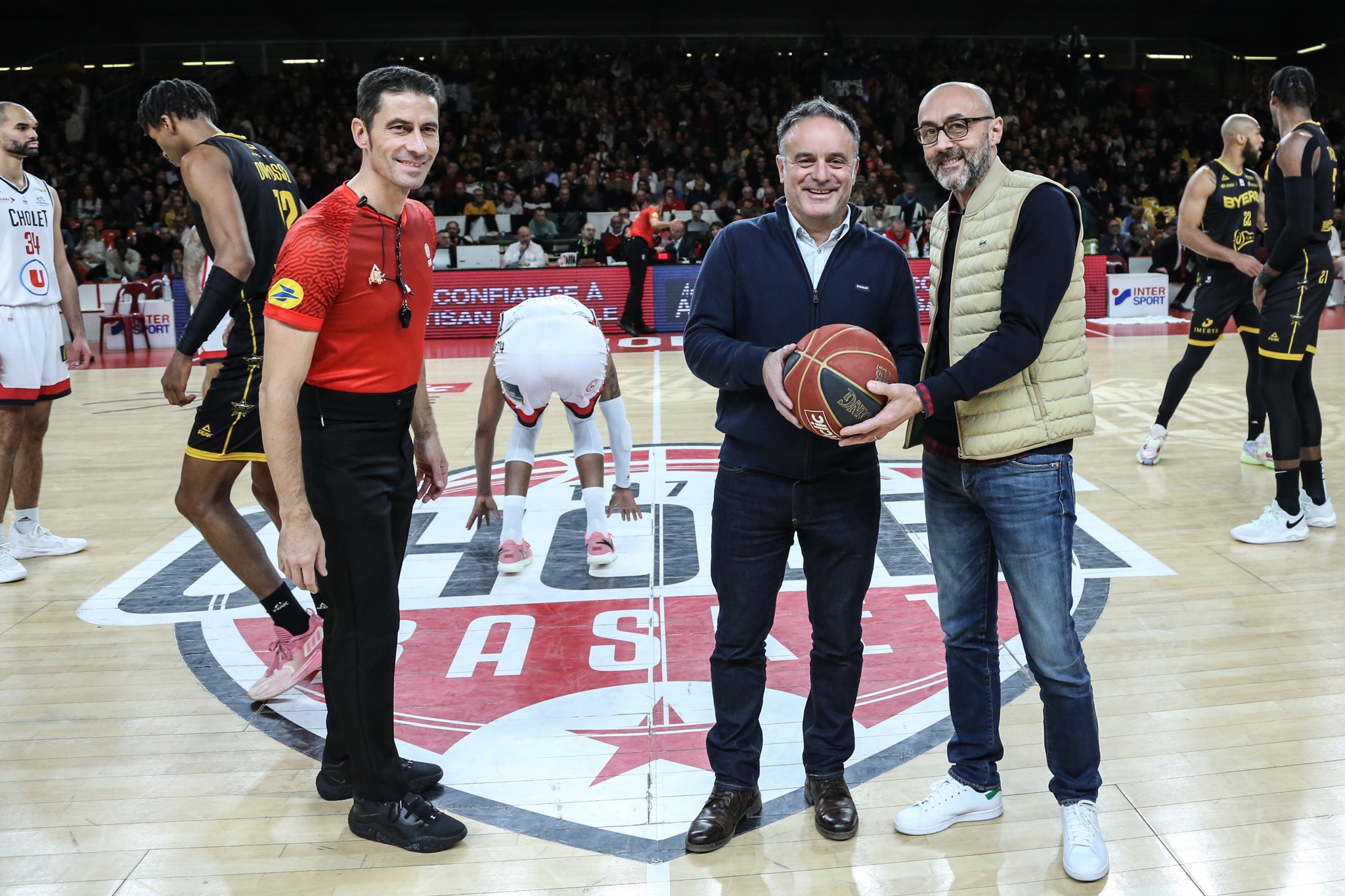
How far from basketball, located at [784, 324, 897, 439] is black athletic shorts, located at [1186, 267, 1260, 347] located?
447 centimetres

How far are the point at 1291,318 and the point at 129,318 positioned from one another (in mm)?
14310

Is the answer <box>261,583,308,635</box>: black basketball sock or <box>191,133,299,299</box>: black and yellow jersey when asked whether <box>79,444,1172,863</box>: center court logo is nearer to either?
<box>261,583,308,635</box>: black basketball sock

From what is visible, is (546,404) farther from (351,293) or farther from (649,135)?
(649,135)

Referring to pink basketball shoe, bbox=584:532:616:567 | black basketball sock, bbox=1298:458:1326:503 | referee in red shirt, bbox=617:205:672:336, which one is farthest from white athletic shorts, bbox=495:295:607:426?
referee in red shirt, bbox=617:205:672:336

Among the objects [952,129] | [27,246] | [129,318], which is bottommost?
[129,318]

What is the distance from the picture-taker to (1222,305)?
6281 mm

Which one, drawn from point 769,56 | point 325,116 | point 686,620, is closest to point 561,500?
point 686,620

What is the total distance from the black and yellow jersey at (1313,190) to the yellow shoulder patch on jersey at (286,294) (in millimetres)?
4301

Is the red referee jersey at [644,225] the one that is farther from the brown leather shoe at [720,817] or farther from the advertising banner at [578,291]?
the brown leather shoe at [720,817]

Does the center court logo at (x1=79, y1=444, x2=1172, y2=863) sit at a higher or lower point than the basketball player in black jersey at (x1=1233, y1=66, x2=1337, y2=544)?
lower

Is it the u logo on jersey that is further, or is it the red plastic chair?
the red plastic chair

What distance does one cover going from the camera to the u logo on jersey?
5.38 meters

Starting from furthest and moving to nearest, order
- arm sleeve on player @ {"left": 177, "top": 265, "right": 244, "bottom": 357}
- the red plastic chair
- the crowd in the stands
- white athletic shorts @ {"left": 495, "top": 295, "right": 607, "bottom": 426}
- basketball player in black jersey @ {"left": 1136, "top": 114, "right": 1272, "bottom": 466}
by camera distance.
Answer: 1. the crowd in the stands
2. the red plastic chair
3. basketball player in black jersey @ {"left": 1136, "top": 114, "right": 1272, "bottom": 466}
4. white athletic shorts @ {"left": 495, "top": 295, "right": 607, "bottom": 426}
5. arm sleeve on player @ {"left": 177, "top": 265, "right": 244, "bottom": 357}

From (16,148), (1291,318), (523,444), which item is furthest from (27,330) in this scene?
(1291,318)
